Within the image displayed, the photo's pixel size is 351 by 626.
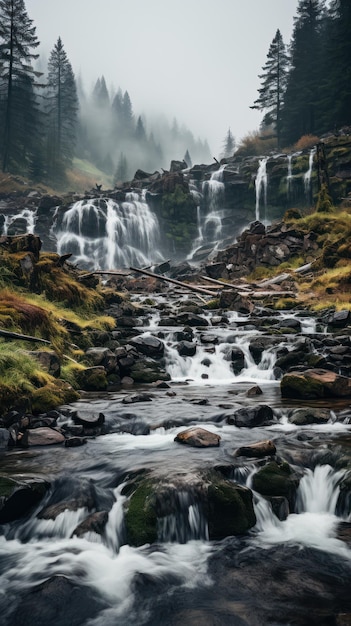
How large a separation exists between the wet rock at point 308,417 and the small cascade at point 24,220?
39.9m

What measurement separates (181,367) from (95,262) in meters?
29.0

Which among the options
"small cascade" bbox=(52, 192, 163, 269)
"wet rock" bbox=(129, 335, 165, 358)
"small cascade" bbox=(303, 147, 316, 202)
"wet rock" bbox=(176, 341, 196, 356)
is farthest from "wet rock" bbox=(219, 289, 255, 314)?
"small cascade" bbox=(303, 147, 316, 202)

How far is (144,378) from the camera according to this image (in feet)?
41.9

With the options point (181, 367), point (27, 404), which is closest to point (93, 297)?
point (181, 367)

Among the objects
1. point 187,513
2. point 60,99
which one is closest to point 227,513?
point 187,513

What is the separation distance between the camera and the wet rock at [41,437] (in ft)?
22.8

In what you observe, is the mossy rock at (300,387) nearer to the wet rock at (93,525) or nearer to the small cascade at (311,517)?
the small cascade at (311,517)

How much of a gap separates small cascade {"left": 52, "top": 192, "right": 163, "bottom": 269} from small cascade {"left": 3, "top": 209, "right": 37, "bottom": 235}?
241 cm

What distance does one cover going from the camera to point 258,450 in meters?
6.28

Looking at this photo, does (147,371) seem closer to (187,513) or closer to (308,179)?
(187,513)

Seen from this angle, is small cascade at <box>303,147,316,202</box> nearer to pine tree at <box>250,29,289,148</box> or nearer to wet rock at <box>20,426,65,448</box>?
pine tree at <box>250,29,289,148</box>

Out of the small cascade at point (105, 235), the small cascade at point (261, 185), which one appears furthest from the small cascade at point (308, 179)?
the small cascade at point (105, 235)

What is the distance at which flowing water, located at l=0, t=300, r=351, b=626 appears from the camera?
365 centimetres

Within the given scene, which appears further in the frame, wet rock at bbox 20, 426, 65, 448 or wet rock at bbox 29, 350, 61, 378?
wet rock at bbox 29, 350, 61, 378
